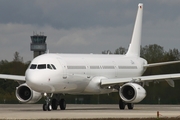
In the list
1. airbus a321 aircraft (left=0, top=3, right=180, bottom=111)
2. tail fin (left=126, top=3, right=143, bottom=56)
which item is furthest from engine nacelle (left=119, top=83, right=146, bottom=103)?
tail fin (left=126, top=3, right=143, bottom=56)

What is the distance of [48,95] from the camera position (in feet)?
161

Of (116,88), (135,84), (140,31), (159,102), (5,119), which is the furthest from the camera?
(159,102)

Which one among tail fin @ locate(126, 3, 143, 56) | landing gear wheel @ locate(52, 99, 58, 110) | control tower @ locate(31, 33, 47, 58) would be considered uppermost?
control tower @ locate(31, 33, 47, 58)

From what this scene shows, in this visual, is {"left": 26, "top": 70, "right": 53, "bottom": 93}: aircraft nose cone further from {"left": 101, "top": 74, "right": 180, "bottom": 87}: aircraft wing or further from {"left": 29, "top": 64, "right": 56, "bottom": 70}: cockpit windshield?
{"left": 101, "top": 74, "right": 180, "bottom": 87}: aircraft wing

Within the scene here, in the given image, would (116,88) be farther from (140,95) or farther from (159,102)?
(159,102)

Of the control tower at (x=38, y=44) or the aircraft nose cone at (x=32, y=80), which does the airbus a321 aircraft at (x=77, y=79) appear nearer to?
the aircraft nose cone at (x=32, y=80)

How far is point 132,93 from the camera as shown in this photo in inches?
2029

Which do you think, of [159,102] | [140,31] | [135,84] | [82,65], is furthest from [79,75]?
[159,102]

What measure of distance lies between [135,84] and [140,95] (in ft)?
3.49

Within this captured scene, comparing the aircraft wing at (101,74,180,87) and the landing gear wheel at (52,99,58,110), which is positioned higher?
the aircraft wing at (101,74,180,87)

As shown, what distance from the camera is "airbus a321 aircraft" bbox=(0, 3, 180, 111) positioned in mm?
47875

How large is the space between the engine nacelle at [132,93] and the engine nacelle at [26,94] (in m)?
6.78

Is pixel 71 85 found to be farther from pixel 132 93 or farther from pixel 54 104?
pixel 132 93

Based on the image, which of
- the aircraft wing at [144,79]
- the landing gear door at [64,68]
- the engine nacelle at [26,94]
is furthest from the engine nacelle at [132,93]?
the engine nacelle at [26,94]
